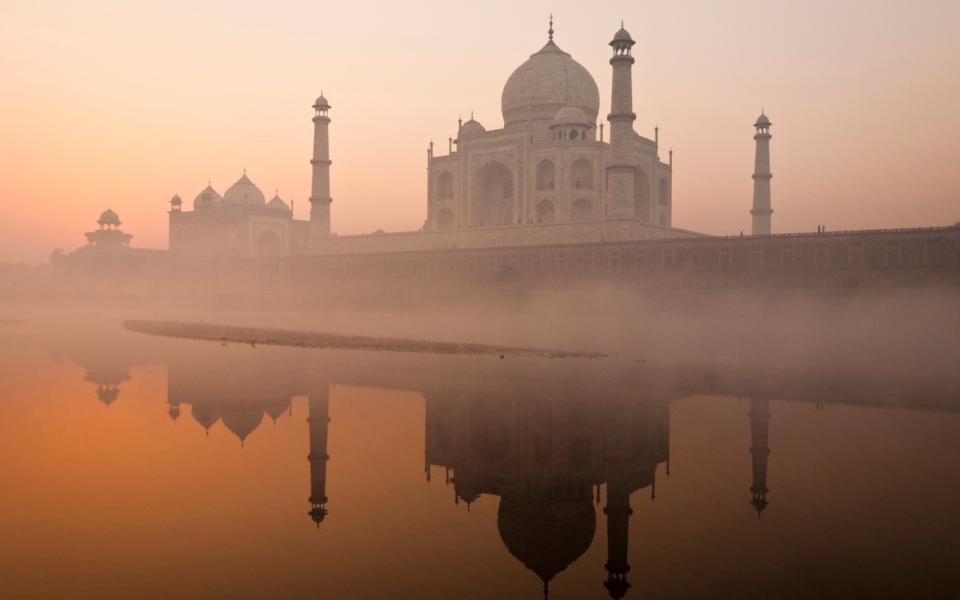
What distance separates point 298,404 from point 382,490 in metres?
3.90

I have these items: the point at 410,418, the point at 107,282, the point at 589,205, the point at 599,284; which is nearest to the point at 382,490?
the point at 410,418

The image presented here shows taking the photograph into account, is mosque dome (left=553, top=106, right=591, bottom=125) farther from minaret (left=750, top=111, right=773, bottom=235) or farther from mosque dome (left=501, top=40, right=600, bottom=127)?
minaret (left=750, top=111, right=773, bottom=235)

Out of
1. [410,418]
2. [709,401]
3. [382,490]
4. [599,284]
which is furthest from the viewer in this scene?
[599,284]

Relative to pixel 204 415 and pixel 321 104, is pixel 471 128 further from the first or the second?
pixel 204 415

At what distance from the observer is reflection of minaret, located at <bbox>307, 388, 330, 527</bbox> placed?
477cm

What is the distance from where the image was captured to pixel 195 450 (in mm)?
6344

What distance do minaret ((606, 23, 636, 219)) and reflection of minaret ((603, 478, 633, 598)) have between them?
84.2 feet

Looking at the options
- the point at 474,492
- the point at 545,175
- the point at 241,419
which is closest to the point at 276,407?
the point at 241,419

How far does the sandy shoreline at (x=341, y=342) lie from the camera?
16.0 metres

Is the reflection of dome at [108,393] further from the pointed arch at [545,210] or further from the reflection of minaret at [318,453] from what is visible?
the pointed arch at [545,210]

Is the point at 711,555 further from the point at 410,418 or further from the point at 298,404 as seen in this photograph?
the point at 298,404

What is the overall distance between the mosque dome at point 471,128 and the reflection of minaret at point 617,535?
3629 cm

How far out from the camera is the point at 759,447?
6766 mm

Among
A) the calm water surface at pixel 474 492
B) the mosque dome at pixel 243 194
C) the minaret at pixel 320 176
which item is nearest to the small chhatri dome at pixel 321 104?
the minaret at pixel 320 176
